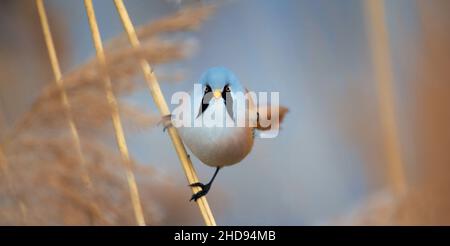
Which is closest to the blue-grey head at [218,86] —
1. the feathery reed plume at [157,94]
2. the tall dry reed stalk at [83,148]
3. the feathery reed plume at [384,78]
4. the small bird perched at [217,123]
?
the small bird perched at [217,123]

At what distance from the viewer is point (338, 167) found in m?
1.63

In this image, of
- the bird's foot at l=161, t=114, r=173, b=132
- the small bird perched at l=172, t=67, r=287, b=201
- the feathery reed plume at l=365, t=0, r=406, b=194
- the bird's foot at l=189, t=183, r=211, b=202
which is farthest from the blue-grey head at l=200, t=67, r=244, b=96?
the feathery reed plume at l=365, t=0, r=406, b=194

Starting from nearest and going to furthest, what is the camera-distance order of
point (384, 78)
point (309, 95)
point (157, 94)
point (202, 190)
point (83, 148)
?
point (83, 148)
point (157, 94)
point (202, 190)
point (384, 78)
point (309, 95)

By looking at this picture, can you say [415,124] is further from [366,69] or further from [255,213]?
[255,213]

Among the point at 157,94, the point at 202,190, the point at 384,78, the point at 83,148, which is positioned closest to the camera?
the point at 83,148

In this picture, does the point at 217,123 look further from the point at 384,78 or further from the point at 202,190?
the point at 384,78

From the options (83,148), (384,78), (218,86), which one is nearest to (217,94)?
(218,86)

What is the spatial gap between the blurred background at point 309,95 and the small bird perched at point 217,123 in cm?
7

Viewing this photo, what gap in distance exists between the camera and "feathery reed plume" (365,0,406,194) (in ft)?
4.90

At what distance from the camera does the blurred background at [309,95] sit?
1350 mm

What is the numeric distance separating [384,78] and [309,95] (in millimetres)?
219

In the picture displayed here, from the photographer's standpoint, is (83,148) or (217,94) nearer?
(83,148)

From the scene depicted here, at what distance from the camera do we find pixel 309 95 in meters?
1.64

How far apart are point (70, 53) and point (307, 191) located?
2.45ft
